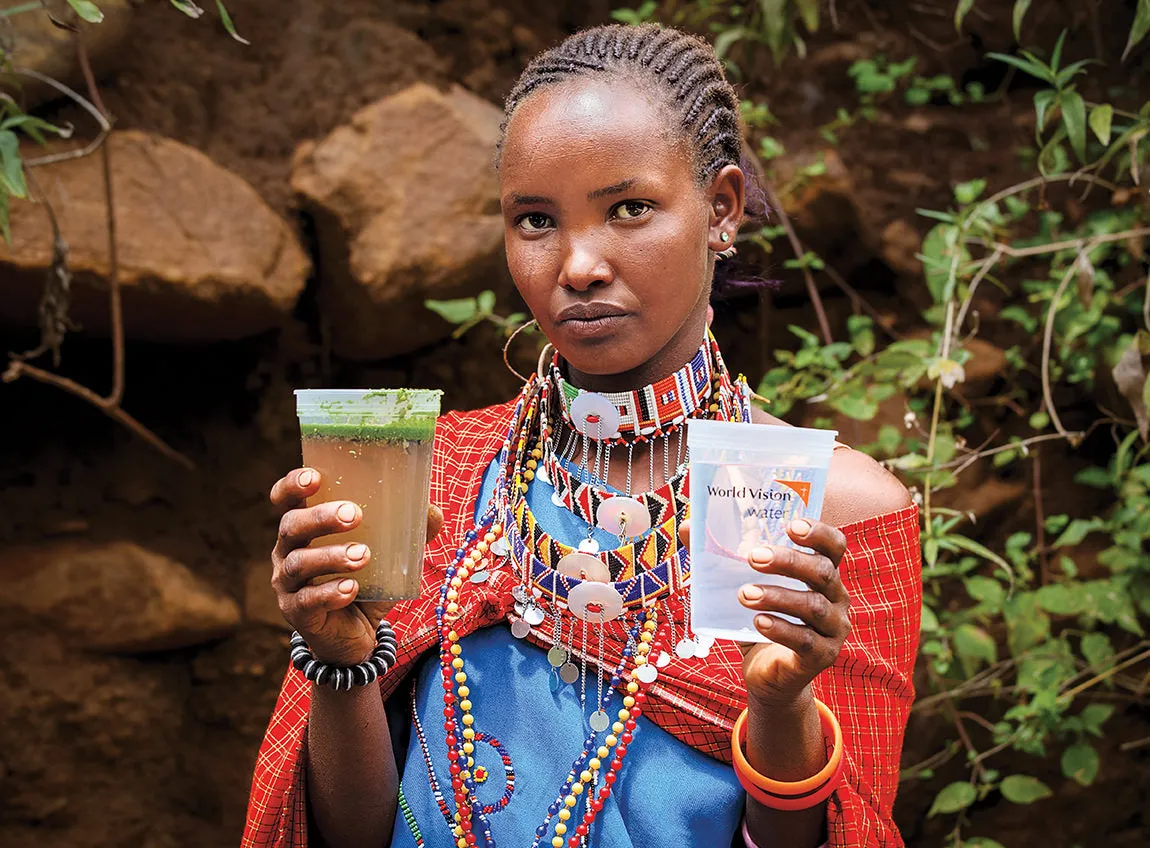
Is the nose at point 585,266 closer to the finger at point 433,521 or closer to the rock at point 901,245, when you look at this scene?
the finger at point 433,521

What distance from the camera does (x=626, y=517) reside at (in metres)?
1.27

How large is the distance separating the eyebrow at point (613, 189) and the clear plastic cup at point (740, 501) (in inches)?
12.8

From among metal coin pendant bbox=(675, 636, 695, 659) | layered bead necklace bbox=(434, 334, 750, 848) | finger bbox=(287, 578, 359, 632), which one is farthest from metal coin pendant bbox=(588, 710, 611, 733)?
finger bbox=(287, 578, 359, 632)

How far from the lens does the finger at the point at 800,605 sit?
0.96m

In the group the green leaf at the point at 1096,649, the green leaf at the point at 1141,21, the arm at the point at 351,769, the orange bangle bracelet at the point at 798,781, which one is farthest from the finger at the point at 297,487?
the green leaf at the point at 1096,649

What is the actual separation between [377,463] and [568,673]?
0.36m

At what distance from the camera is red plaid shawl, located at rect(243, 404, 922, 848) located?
122cm

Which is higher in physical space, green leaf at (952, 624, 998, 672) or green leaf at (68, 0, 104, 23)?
green leaf at (68, 0, 104, 23)

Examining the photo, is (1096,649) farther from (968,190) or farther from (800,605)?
(800,605)

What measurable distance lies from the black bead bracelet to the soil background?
141 cm

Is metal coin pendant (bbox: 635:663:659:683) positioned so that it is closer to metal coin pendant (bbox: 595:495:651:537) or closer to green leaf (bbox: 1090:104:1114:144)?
metal coin pendant (bbox: 595:495:651:537)

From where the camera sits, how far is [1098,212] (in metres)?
2.33

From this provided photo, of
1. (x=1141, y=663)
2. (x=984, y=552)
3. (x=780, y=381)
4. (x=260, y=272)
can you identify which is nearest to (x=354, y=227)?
(x=260, y=272)

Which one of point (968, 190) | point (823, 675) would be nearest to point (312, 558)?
point (823, 675)
